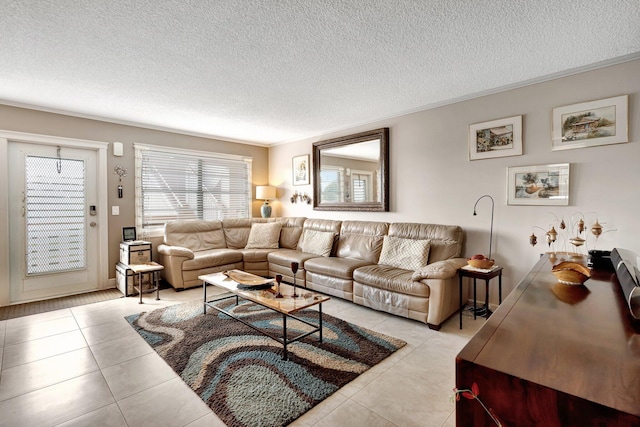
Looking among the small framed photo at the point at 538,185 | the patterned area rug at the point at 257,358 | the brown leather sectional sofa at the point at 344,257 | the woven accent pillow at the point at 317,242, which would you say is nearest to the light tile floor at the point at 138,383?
the patterned area rug at the point at 257,358

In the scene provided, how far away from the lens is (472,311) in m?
3.38

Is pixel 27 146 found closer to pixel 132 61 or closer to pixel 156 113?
pixel 156 113

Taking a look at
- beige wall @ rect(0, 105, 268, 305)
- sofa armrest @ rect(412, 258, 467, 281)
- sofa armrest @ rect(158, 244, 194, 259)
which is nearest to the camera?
sofa armrest @ rect(412, 258, 467, 281)

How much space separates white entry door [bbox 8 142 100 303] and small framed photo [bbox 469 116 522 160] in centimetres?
501

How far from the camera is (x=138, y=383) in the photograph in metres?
2.09

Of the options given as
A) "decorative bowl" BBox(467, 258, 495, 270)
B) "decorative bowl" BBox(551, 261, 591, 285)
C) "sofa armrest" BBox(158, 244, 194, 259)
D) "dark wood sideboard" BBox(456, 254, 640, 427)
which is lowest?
"sofa armrest" BBox(158, 244, 194, 259)

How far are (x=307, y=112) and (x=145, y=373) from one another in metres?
3.32

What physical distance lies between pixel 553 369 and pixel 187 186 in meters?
5.35

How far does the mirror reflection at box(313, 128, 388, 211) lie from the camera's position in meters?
4.38

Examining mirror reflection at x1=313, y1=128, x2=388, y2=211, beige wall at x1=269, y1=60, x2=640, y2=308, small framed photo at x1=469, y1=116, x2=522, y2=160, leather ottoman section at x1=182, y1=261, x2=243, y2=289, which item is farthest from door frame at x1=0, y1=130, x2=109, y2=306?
small framed photo at x1=469, y1=116, x2=522, y2=160

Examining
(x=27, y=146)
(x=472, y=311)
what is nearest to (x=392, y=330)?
(x=472, y=311)

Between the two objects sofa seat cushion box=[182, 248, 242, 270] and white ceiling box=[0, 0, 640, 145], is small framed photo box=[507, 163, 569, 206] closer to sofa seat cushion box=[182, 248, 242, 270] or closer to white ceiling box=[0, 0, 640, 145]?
white ceiling box=[0, 0, 640, 145]

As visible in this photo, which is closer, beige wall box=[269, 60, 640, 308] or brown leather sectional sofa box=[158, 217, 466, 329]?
beige wall box=[269, 60, 640, 308]

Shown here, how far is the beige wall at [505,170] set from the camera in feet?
8.68
